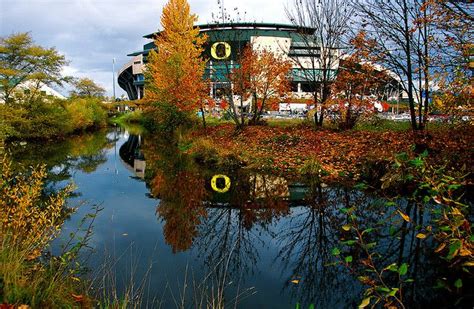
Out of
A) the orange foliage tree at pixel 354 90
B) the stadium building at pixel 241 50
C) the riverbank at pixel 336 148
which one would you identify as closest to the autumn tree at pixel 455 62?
the riverbank at pixel 336 148

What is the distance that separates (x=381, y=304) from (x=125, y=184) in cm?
1006

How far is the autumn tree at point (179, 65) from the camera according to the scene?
2150cm

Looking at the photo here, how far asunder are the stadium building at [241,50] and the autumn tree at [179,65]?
117 cm

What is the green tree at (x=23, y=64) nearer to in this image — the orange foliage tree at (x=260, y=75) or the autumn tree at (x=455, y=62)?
the orange foliage tree at (x=260, y=75)

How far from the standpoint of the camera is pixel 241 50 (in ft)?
88.6

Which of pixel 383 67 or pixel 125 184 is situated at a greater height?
pixel 383 67

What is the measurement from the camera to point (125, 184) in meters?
12.2

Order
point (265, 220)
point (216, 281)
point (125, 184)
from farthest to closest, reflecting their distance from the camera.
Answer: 1. point (125, 184)
2. point (265, 220)
3. point (216, 281)

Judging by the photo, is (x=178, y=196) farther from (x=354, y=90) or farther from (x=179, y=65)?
(x=179, y=65)

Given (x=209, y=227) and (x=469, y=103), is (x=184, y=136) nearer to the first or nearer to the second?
(x=209, y=227)

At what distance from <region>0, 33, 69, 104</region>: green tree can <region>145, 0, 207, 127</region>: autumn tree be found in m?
7.84

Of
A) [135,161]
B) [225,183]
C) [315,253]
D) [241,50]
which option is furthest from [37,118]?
[315,253]

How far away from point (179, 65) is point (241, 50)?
6.21 metres

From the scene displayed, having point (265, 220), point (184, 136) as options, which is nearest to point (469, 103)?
point (265, 220)
